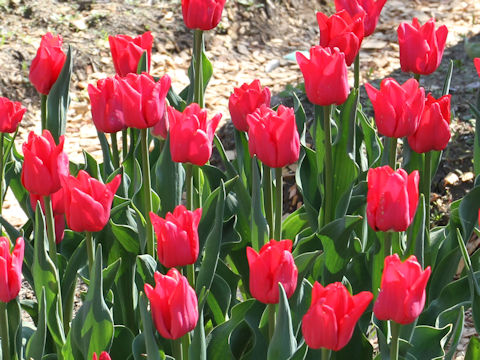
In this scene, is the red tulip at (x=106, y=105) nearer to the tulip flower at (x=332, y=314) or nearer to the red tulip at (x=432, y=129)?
the red tulip at (x=432, y=129)

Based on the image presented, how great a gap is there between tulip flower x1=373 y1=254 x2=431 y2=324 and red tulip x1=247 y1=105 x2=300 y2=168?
426 mm

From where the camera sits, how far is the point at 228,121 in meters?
3.91

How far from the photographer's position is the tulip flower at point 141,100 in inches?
66.8

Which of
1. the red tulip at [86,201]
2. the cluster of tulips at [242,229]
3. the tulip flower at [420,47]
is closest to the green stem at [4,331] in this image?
the cluster of tulips at [242,229]

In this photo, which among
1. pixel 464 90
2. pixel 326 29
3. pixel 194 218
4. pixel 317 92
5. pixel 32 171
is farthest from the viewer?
pixel 464 90

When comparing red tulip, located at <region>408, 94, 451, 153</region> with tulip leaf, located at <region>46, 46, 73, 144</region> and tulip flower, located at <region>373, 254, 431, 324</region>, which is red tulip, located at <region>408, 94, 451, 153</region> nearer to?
tulip flower, located at <region>373, 254, 431, 324</region>

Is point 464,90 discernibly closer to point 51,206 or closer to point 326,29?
point 326,29

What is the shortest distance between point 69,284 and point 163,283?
575mm

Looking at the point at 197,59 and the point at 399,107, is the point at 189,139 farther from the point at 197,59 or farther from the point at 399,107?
the point at 197,59

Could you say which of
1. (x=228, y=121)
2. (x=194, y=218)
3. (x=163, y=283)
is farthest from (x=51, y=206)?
(x=228, y=121)

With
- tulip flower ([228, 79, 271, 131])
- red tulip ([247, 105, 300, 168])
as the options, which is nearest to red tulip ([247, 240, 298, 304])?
red tulip ([247, 105, 300, 168])

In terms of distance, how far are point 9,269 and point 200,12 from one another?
89cm

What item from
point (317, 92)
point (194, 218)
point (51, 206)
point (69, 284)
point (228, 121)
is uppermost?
point (317, 92)

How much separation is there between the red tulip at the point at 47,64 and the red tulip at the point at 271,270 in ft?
3.14
